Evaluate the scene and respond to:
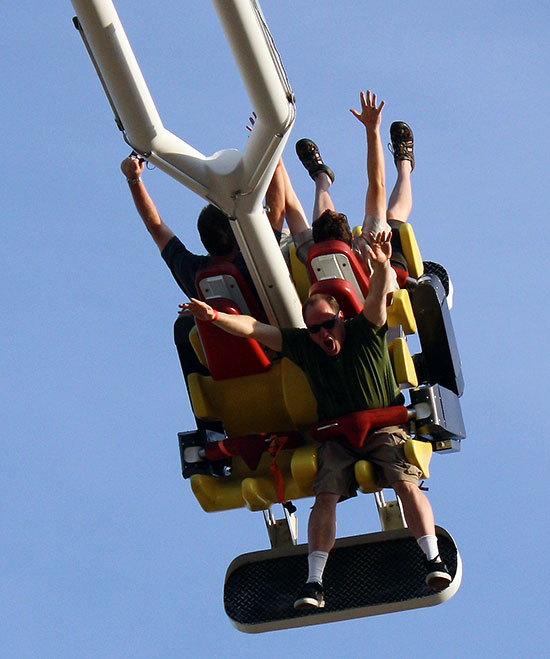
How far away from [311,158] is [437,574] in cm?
370

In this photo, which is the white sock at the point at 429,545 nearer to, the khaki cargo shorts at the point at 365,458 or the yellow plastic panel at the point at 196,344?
the khaki cargo shorts at the point at 365,458

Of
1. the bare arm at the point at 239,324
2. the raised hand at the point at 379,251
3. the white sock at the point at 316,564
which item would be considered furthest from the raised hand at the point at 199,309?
the white sock at the point at 316,564

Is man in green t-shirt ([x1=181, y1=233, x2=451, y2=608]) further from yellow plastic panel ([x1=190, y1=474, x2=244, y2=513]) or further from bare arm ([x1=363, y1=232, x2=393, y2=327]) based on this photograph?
yellow plastic panel ([x1=190, y1=474, x2=244, y2=513])

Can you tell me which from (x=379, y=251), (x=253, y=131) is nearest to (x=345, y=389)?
(x=379, y=251)

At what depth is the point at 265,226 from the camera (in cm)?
1048

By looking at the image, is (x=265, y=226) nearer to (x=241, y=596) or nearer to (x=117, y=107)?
(x=117, y=107)

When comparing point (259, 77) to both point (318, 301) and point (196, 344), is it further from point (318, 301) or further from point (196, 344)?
point (196, 344)

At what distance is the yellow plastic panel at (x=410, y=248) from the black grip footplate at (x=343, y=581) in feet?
6.41

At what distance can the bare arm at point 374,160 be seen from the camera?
11.1 metres

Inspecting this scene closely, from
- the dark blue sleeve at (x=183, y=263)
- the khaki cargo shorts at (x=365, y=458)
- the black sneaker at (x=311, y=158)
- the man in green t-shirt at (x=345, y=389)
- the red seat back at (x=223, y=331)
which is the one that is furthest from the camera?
the black sneaker at (x=311, y=158)

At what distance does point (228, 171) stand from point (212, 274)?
985 mm

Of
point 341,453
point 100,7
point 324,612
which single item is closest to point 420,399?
point 341,453

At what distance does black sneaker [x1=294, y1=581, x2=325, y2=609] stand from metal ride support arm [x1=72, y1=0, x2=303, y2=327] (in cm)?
198

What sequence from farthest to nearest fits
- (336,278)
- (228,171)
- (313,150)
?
(313,150) < (336,278) < (228,171)
